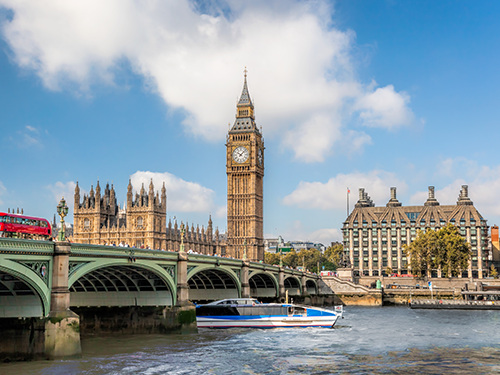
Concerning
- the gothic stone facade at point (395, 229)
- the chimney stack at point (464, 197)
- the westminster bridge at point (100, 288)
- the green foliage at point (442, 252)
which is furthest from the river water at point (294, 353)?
the chimney stack at point (464, 197)

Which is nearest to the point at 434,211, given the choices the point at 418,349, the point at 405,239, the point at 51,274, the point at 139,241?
the point at 405,239

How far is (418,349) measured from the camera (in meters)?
41.7

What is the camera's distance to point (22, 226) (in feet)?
146

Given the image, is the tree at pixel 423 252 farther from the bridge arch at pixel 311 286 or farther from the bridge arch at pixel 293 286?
the bridge arch at pixel 293 286

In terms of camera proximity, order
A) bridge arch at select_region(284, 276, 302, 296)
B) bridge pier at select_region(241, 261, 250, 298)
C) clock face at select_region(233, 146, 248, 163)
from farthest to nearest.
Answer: clock face at select_region(233, 146, 248, 163), bridge arch at select_region(284, 276, 302, 296), bridge pier at select_region(241, 261, 250, 298)

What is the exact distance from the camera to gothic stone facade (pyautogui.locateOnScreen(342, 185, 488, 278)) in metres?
144

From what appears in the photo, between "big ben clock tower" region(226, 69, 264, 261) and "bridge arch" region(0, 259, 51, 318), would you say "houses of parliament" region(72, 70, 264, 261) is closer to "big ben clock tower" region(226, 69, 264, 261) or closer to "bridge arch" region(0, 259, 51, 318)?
"big ben clock tower" region(226, 69, 264, 261)

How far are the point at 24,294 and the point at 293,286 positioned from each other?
6554cm

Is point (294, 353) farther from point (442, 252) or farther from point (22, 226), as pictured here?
point (442, 252)

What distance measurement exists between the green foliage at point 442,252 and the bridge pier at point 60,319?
9145 cm

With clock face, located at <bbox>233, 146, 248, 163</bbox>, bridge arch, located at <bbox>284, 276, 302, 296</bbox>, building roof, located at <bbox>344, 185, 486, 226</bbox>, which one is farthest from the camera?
clock face, located at <bbox>233, 146, 248, 163</bbox>

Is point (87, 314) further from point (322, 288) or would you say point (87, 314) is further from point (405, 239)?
point (405, 239)

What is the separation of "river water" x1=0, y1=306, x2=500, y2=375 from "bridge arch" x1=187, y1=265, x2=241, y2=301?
344 inches

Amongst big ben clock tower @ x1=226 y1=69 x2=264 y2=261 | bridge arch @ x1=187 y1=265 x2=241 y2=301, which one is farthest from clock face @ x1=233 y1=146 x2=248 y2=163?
bridge arch @ x1=187 y1=265 x2=241 y2=301
